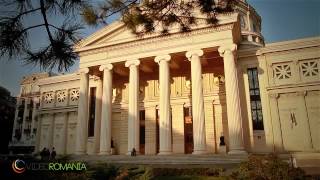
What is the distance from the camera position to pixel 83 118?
29359mm

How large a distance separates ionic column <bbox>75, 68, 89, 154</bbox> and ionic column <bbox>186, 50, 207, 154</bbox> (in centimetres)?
1064

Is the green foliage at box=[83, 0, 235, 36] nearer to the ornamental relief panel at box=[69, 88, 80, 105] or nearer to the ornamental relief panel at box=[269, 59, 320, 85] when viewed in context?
the ornamental relief panel at box=[269, 59, 320, 85]

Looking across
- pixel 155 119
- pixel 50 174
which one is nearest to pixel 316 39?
pixel 155 119

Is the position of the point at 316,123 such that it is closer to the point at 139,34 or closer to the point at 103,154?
the point at 103,154

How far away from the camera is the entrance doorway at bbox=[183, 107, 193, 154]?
29703 mm

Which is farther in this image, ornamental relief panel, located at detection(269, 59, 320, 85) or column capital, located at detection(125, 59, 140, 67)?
column capital, located at detection(125, 59, 140, 67)

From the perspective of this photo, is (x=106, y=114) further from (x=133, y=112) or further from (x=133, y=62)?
(x=133, y=62)

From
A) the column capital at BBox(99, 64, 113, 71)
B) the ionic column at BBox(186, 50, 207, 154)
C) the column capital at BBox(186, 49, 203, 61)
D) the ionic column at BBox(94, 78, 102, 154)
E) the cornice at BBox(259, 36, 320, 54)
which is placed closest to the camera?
the ionic column at BBox(186, 50, 207, 154)

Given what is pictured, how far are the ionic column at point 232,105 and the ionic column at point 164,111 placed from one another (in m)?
4.82

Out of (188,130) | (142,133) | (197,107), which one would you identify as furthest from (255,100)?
(142,133)

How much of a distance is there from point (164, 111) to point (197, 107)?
2812 mm

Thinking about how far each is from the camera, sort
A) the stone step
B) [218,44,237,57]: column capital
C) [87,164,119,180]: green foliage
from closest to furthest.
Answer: [87,164,119,180]: green foliage
the stone step
[218,44,237,57]: column capital

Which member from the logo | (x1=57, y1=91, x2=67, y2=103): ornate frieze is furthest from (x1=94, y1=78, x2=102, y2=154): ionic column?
the logo

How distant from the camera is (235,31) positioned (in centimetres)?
2627
